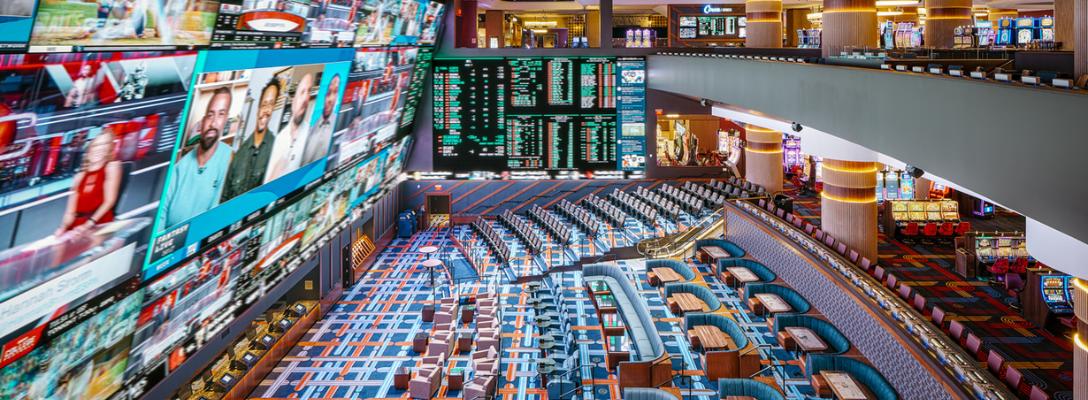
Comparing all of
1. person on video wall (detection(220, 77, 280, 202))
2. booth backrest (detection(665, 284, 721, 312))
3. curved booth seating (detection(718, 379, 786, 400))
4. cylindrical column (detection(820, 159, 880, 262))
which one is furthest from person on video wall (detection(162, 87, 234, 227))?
cylindrical column (detection(820, 159, 880, 262))

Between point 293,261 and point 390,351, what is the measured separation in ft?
7.58

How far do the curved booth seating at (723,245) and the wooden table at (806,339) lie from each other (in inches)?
194

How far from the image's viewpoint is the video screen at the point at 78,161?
198 inches

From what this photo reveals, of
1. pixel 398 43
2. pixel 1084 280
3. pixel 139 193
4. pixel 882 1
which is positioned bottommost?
pixel 1084 280

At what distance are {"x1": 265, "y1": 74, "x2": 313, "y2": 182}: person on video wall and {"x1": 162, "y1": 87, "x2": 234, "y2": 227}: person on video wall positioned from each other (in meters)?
1.43

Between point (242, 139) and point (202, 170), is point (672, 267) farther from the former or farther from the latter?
point (202, 170)

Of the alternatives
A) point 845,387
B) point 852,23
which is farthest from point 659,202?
point 845,387

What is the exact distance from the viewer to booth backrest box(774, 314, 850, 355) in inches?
448

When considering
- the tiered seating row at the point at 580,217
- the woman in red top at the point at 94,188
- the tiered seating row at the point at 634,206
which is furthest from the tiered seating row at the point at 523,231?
the woman in red top at the point at 94,188

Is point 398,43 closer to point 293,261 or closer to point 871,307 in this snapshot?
point 293,261

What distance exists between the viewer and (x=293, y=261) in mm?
12641

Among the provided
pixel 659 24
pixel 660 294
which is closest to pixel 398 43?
pixel 660 294

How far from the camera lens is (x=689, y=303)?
1349 centimetres

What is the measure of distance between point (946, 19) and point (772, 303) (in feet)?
22.0
